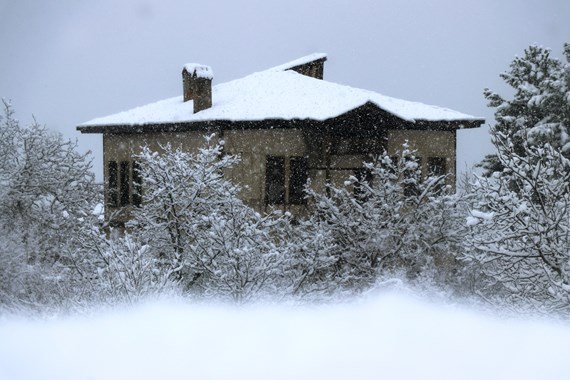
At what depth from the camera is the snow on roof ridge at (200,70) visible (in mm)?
21594

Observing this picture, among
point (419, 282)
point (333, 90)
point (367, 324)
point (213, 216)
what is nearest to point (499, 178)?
point (213, 216)

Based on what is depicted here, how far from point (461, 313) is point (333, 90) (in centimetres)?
1934

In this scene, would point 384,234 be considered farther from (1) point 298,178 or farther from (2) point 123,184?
(2) point 123,184

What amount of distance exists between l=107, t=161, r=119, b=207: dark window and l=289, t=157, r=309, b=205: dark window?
6.24 meters

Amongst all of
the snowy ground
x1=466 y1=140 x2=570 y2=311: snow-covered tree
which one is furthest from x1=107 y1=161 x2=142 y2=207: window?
the snowy ground

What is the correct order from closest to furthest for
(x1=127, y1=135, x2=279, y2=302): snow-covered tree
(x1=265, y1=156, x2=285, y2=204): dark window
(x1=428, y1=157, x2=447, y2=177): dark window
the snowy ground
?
the snowy ground → (x1=127, y1=135, x2=279, y2=302): snow-covered tree → (x1=265, y1=156, x2=285, y2=204): dark window → (x1=428, y1=157, x2=447, y2=177): dark window

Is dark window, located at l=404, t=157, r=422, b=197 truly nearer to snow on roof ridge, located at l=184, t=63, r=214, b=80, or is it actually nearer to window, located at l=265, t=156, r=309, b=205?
window, located at l=265, t=156, r=309, b=205

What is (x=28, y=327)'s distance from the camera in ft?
10.8

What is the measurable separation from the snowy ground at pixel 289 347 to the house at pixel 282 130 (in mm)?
15611

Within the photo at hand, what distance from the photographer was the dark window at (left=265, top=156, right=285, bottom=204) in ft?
65.2

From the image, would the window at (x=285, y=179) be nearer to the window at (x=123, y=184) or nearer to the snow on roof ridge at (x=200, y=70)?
the snow on roof ridge at (x=200, y=70)

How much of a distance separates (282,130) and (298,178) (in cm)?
143

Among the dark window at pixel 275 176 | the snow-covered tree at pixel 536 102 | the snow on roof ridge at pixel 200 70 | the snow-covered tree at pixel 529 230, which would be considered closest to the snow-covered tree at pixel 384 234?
the dark window at pixel 275 176

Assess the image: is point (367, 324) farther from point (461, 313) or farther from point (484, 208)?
point (484, 208)
